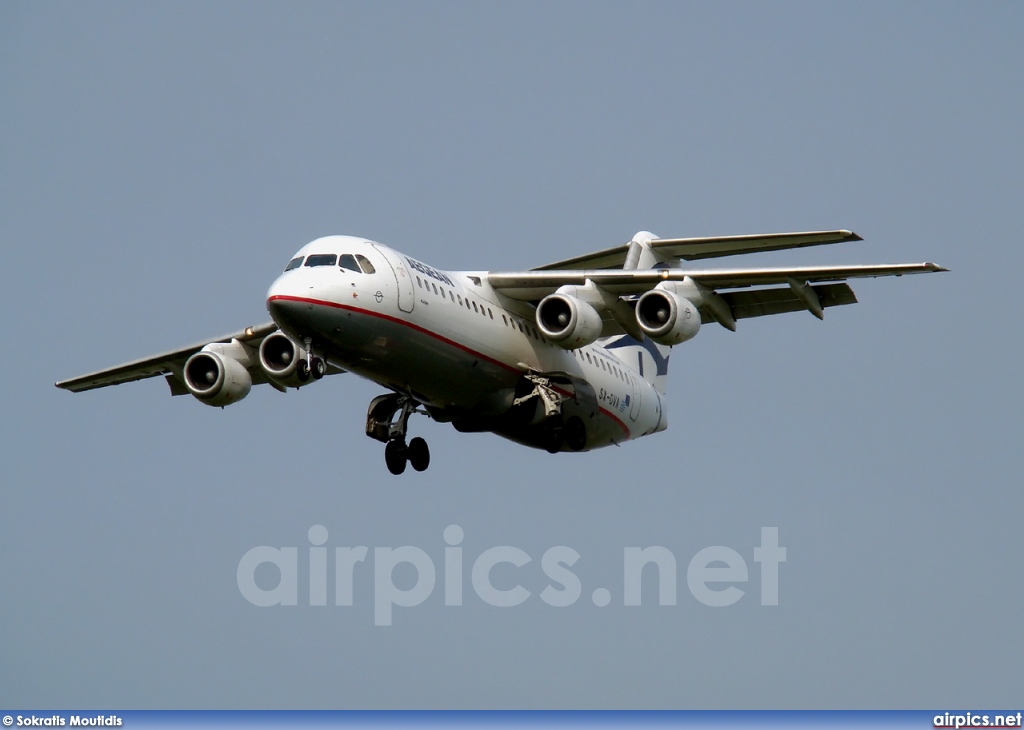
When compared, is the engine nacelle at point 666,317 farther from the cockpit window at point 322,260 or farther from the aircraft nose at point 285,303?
the aircraft nose at point 285,303

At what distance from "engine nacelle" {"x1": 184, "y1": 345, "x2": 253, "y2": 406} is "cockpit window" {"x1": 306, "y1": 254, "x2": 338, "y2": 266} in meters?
3.03

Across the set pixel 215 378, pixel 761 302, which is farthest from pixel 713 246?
pixel 215 378

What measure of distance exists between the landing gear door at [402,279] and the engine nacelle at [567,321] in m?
1.66

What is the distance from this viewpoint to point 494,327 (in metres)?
20.3

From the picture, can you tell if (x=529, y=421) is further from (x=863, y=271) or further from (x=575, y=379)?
(x=863, y=271)

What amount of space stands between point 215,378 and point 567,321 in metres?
4.41

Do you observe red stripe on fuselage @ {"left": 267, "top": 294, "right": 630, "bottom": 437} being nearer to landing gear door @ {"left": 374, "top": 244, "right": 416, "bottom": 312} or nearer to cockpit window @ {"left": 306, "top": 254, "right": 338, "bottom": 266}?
landing gear door @ {"left": 374, "top": 244, "right": 416, "bottom": 312}

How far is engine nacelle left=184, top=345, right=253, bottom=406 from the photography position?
70.0ft

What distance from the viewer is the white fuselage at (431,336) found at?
18.5 m

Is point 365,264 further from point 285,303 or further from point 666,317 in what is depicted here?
point 666,317

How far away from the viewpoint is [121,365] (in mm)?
22844

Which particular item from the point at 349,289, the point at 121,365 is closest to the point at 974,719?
the point at 349,289

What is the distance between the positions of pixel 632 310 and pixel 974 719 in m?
5.89

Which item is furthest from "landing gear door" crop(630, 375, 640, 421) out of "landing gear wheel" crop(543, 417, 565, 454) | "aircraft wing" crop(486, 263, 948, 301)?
"aircraft wing" crop(486, 263, 948, 301)
